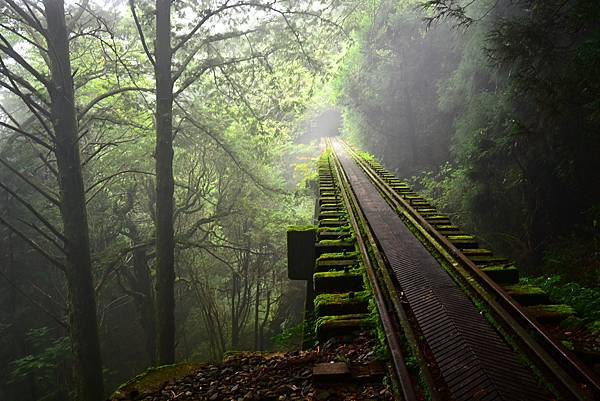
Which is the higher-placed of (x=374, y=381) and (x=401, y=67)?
(x=401, y=67)

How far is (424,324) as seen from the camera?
10.2 feet

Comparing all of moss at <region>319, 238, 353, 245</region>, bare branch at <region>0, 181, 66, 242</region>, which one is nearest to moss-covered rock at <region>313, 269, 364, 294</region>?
moss at <region>319, 238, 353, 245</region>

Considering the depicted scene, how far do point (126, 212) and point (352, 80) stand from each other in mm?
13442

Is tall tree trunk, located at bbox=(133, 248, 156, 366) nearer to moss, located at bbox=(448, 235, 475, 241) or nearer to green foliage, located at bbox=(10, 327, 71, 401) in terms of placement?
green foliage, located at bbox=(10, 327, 71, 401)

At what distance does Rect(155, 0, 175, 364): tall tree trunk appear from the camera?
768 cm

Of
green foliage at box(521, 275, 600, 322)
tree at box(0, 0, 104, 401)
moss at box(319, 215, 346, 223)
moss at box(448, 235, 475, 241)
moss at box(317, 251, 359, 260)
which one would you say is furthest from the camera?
tree at box(0, 0, 104, 401)

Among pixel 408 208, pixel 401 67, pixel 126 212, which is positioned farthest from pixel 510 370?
pixel 401 67

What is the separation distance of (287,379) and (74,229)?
18.3ft

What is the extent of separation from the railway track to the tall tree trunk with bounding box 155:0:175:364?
12.2ft

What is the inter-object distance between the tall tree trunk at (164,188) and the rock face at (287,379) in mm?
4729

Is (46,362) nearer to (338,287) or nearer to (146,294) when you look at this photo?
(146,294)

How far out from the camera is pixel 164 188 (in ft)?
25.6

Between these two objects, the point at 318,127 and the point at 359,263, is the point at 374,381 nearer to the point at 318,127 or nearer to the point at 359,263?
the point at 359,263

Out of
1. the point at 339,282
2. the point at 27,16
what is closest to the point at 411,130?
the point at 27,16
